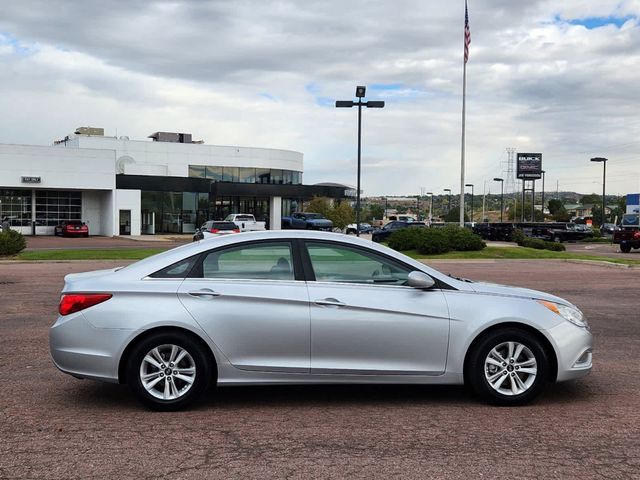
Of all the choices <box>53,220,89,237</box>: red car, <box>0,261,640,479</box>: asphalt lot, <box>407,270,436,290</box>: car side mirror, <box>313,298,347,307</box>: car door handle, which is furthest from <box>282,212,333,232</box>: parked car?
<box>313,298,347,307</box>: car door handle

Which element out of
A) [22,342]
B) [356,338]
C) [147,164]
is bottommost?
[22,342]

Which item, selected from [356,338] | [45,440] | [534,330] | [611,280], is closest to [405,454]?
[356,338]

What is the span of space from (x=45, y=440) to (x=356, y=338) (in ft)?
8.43

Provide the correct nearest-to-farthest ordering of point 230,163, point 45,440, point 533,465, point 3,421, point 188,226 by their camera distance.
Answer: point 533,465, point 45,440, point 3,421, point 188,226, point 230,163

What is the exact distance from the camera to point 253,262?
20.4ft

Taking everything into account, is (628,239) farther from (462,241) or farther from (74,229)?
(74,229)

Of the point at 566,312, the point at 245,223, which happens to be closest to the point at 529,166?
the point at 245,223

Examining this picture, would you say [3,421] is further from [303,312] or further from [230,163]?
[230,163]

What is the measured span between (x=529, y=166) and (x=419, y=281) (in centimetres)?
11496

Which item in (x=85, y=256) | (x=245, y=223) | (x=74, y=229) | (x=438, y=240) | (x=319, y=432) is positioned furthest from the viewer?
(x=74, y=229)

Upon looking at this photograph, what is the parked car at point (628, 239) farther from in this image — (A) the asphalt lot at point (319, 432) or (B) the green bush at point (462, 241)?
(A) the asphalt lot at point (319, 432)

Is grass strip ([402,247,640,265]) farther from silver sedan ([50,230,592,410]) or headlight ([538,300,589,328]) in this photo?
silver sedan ([50,230,592,410])

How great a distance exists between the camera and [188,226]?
62.7 meters

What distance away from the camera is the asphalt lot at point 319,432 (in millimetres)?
4562
